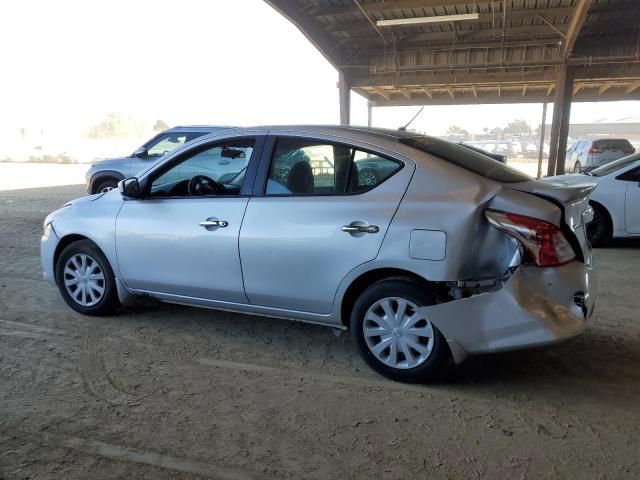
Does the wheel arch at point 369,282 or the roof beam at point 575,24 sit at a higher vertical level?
the roof beam at point 575,24

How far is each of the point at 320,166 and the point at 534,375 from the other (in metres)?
2.08

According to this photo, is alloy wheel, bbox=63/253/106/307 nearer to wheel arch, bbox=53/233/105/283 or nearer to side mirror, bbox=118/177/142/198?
wheel arch, bbox=53/233/105/283

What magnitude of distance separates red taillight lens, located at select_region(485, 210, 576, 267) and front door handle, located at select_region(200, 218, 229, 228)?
1905mm

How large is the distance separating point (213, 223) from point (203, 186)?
0.41 meters

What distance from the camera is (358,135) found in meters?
3.49

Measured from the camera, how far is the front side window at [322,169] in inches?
132

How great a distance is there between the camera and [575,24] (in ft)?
41.8

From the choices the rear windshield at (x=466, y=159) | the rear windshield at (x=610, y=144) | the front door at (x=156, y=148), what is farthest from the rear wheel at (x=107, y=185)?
the rear windshield at (x=610, y=144)

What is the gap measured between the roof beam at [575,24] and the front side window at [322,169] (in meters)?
10.5

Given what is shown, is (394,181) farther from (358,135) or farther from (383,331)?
(383,331)

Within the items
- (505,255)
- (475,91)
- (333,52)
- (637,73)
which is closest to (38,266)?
(505,255)

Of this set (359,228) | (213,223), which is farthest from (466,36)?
(359,228)

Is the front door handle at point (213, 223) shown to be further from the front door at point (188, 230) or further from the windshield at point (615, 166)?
the windshield at point (615, 166)

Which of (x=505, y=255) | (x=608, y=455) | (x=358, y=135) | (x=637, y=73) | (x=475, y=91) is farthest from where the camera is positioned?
(x=475, y=91)
